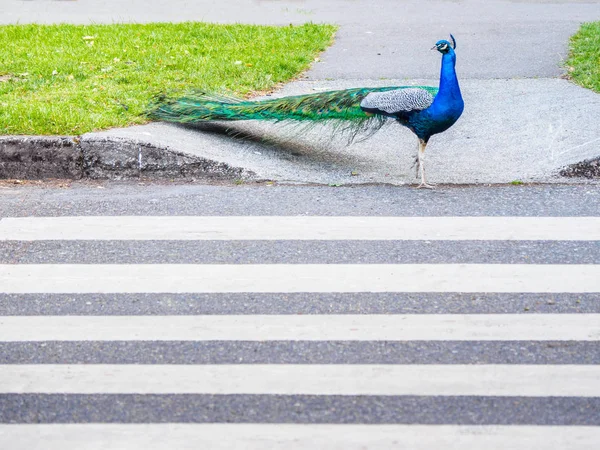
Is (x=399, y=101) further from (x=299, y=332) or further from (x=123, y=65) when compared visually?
(x=123, y=65)

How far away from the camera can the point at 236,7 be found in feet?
39.8

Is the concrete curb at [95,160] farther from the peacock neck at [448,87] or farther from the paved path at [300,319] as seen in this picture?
the peacock neck at [448,87]

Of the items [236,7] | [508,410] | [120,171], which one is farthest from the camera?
[236,7]

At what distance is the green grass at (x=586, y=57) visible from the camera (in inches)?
307

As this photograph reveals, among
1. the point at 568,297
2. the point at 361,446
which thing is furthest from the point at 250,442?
the point at 568,297

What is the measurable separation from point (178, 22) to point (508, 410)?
28.8ft

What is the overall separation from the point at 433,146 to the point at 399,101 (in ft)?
3.23

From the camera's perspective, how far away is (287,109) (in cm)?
623

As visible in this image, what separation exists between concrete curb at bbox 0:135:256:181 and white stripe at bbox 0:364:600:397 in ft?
8.70

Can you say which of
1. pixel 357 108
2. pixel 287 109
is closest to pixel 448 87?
pixel 357 108

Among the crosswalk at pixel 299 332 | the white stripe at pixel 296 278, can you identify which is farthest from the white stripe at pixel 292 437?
the white stripe at pixel 296 278

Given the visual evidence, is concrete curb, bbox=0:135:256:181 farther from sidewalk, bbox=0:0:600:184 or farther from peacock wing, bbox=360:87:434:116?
peacock wing, bbox=360:87:434:116

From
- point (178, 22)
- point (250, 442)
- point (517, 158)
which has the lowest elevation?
point (250, 442)

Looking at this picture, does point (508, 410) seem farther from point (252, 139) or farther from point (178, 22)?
point (178, 22)
